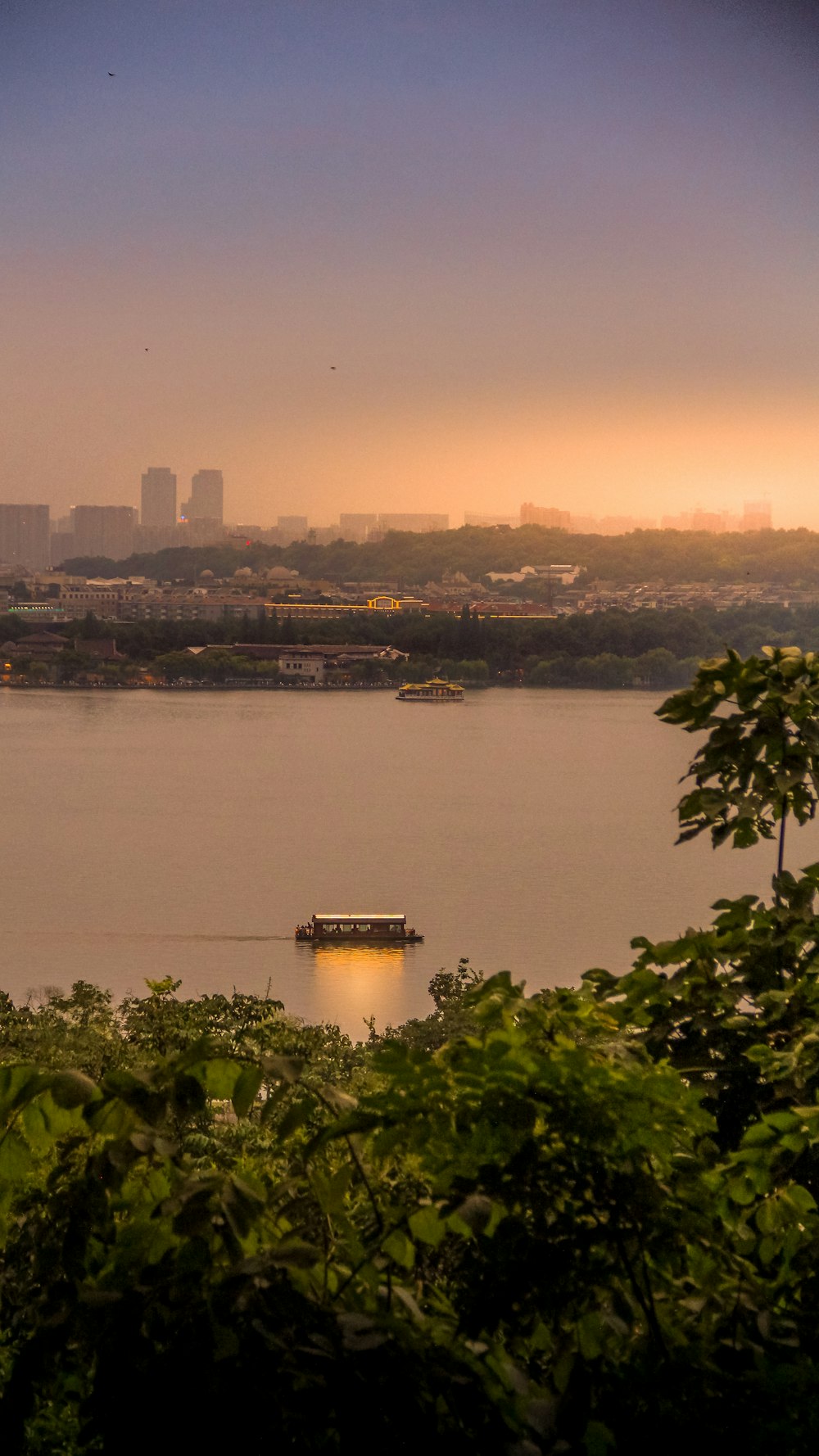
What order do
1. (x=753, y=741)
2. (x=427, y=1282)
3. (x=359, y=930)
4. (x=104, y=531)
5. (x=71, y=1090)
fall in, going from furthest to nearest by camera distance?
(x=104, y=531) < (x=359, y=930) < (x=753, y=741) < (x=427, y=1282) < (x=71, y=1090)

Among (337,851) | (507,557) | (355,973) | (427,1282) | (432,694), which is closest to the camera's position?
(427,1282)

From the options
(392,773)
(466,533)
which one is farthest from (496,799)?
(466,533)

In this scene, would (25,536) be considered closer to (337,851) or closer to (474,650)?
(474,650)

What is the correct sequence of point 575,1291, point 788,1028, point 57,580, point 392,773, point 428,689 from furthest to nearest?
1. point 57,580
2. point 428,689
3. point 392,773
4. point 788,1028
5. point 575,1291

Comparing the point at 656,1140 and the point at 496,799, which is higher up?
the point at 656,1140

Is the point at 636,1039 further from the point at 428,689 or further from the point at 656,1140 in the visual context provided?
the point at 428,689

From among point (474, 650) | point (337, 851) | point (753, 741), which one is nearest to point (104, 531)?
point (474, 650)
